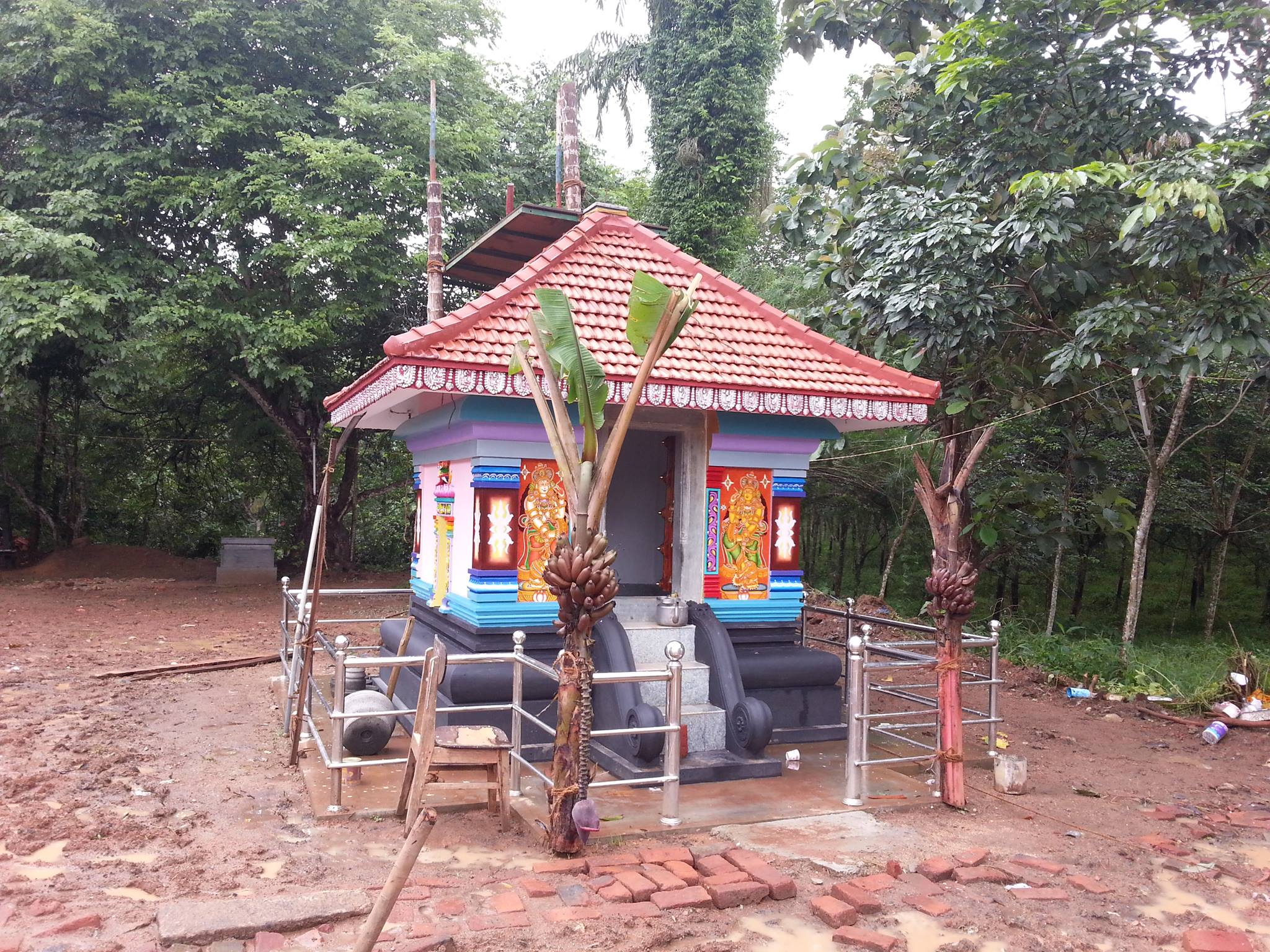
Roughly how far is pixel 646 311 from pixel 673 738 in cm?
253

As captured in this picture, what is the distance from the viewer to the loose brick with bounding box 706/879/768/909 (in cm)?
470

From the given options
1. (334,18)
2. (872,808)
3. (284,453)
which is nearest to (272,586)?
(284,453)

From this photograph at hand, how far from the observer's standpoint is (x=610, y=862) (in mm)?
5152

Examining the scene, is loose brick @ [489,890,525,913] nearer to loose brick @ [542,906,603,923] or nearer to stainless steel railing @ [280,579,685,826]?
loose brick @ [542,906,603,923]

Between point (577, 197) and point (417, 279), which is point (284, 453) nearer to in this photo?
point (417, 279)

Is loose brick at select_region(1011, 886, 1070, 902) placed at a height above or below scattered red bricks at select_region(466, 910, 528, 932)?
below

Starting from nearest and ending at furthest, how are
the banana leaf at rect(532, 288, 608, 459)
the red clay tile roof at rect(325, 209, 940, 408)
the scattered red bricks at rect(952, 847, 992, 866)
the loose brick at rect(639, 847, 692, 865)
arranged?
1. the loose brick at rect(639, 847, 692, 865)
2. the scattered red bricks at rect(952, 847, 992, 866)
3. the banana leaf at rect(532, 288, 608, 459)
4. the red clay tile roof at rect(325, 209, 940, 408)

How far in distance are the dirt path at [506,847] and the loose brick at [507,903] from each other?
0.07ft

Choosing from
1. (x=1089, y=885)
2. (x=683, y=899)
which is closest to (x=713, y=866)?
(x=683, y=899)

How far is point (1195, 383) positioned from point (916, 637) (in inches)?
201

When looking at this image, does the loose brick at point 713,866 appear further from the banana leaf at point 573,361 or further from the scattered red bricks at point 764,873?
the banana leaf at point 573,361

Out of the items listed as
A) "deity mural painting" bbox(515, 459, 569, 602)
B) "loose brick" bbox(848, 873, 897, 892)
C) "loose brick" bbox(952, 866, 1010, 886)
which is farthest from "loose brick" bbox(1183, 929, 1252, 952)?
"deity mural painting" bbox(515, 459, 569, 602)

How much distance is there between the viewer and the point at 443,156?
16625 millimetres

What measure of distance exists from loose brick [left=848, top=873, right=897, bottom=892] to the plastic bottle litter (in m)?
5.50
